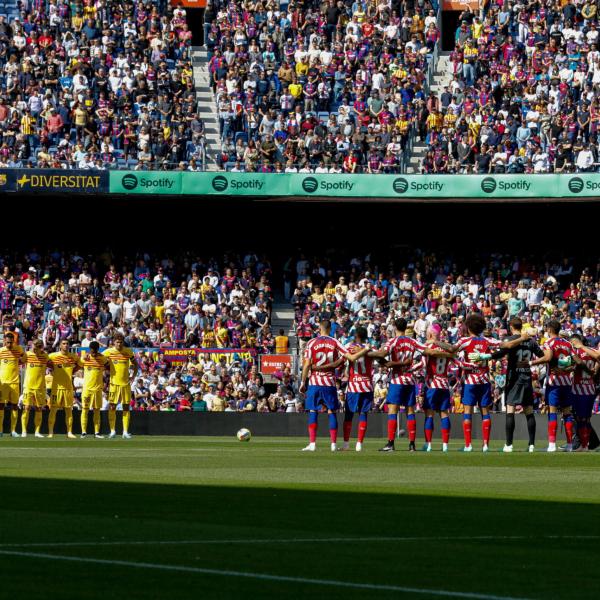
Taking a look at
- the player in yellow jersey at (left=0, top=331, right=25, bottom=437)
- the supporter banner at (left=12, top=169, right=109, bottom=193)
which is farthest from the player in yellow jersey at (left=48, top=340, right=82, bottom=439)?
the supporter banner at (left=12, top=169, right=109, bottom=193)

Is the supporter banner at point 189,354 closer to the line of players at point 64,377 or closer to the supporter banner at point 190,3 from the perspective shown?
the line of players at point 64,377

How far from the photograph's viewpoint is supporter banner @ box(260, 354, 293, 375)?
42.7 metres

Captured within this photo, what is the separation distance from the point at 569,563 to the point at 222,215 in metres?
41.8

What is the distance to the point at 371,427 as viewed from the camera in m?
38.9

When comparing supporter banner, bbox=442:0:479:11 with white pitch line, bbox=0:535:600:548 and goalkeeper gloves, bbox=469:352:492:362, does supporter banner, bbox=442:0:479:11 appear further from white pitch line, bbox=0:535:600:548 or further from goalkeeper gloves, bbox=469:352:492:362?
white pitch line, bbox=0:535:600:548

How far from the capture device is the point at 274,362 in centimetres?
4281

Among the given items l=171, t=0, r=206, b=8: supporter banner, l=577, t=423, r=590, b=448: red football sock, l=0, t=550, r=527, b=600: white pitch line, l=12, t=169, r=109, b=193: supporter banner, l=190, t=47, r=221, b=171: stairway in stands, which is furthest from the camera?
l=171, t=0, r=206, b=8: supporter banner

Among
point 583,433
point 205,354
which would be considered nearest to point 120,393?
point 205,354

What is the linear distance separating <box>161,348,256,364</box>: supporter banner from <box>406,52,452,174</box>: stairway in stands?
9.14 metres

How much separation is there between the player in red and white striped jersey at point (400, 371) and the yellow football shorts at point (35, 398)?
36.5ft

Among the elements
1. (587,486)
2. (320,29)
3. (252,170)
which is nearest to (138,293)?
(252,170)

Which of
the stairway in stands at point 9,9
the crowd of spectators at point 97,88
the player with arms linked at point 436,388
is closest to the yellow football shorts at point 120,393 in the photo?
the player with arms linked at point 436,388

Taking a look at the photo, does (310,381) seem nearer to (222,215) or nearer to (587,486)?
(587,486)

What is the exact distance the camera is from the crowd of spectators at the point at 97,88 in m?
47.0
